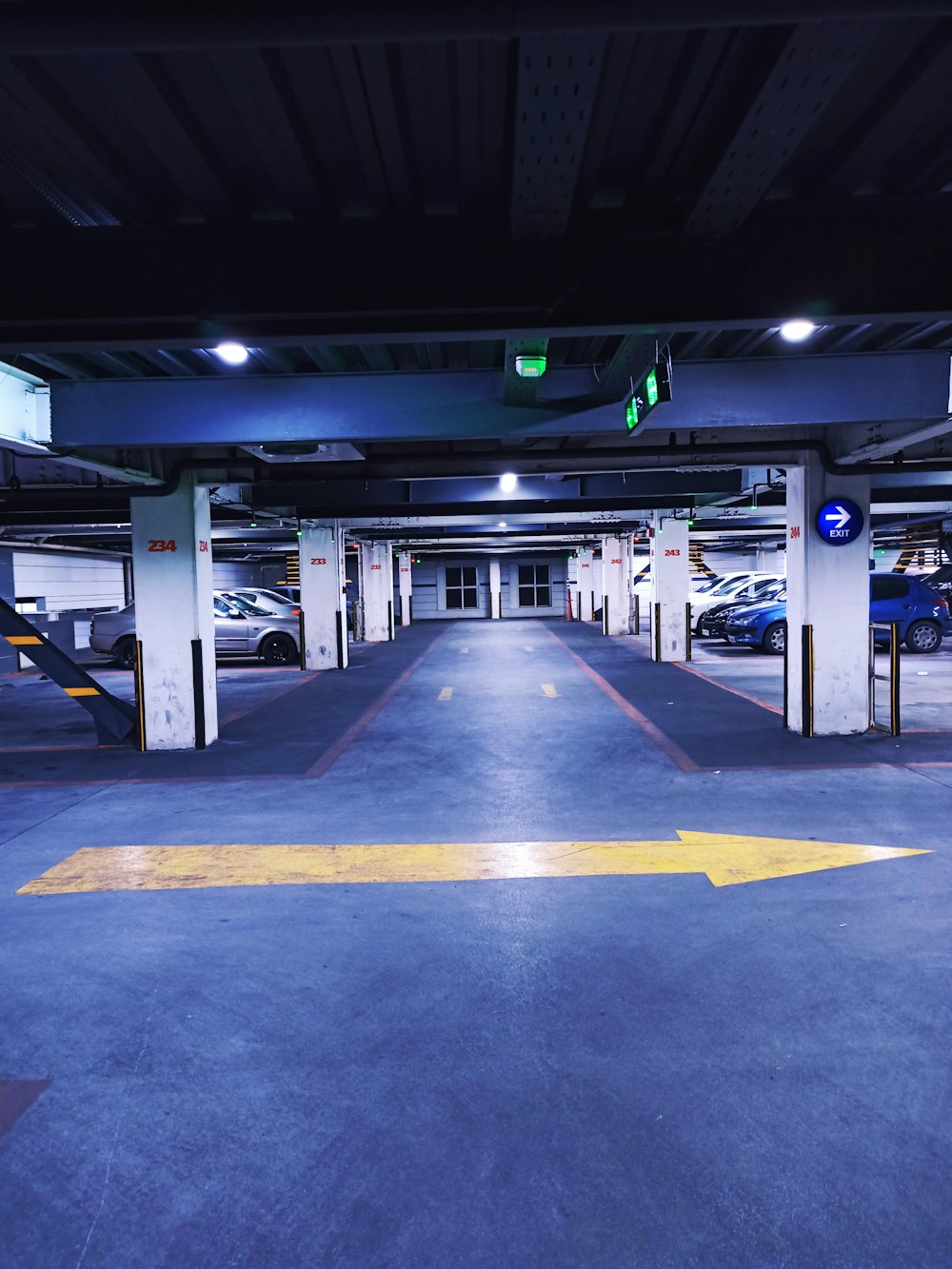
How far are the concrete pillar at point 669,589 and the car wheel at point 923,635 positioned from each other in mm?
5186

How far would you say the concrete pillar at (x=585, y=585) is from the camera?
33.2 metres

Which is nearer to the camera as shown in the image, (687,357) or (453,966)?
(453,966)

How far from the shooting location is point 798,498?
9531 mm

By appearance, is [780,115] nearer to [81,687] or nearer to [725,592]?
[81,687]

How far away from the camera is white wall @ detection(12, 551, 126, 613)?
69.7 feet

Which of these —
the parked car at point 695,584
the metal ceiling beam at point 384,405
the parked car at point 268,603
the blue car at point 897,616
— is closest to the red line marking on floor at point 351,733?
the metal ceiling beam at point 384,405

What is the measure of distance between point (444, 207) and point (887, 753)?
24.2 feet

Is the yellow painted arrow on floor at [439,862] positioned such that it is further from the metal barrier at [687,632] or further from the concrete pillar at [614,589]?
the concrete pillar at [614,589]

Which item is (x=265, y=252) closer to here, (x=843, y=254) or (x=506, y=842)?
(x=843, y=254)

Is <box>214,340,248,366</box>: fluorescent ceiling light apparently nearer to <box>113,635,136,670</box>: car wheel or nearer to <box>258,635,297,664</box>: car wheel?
<box>258,635,297,664</box>: car wheel

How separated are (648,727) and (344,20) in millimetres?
8728

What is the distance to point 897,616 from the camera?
17.6 meters

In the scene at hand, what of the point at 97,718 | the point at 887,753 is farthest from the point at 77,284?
the point at 887,753

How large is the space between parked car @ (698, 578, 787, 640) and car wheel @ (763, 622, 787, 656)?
779mm
